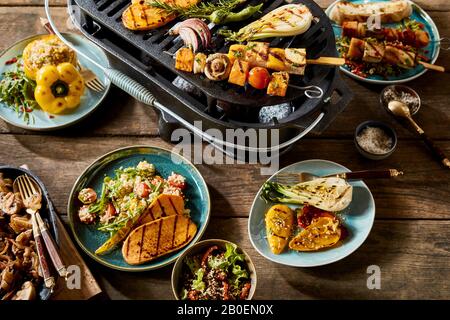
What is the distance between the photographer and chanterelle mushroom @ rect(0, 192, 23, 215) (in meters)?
2.44

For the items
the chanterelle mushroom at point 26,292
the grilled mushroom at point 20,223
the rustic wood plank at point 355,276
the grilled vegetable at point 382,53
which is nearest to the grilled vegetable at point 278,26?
the grilled vegetable at point 382,53

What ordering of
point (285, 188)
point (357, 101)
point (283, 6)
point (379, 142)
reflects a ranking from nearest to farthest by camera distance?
1. point (283, 6)
2. point (285, 188)
3. point (379, 142)
4. point (357, 101)

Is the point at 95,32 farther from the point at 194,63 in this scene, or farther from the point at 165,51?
the point at 194,63

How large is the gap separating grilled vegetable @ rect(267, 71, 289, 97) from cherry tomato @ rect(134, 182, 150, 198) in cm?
80

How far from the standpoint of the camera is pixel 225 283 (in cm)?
233

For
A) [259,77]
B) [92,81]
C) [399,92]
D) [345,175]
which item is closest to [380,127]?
[399,92]

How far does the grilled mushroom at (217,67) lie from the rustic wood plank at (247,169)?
2.23ft

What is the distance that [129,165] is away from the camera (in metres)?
2.73

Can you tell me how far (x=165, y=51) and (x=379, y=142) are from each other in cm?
122

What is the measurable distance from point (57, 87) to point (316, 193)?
147cm

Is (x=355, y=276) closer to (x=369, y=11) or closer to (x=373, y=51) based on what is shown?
(x=373, y=51)

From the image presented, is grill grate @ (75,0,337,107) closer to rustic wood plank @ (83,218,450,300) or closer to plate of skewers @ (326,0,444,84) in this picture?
plate of skewers @ (326,0,444,84)
